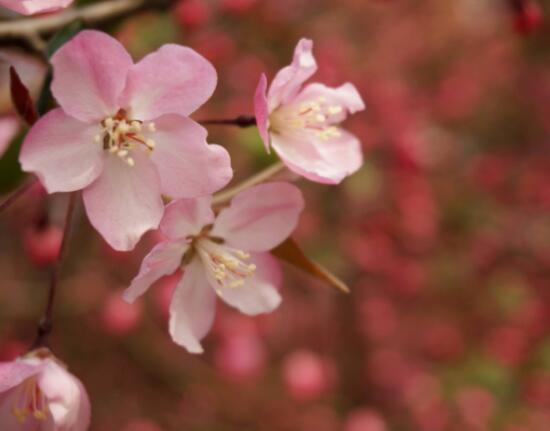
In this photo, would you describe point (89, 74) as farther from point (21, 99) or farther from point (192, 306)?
point (192, 306)

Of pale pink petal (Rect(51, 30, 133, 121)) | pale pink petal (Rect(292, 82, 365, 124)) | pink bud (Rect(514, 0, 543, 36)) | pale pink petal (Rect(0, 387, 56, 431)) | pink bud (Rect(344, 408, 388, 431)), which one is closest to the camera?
pale pink petal (Rect(51, 30, 133, 121))

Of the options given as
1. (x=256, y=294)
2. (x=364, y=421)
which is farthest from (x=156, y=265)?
(x=364, y=421)

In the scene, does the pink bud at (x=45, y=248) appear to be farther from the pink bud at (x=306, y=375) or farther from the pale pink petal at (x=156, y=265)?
the pink bud at (x=306, y=375)

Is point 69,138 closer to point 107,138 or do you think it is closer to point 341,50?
point 107,138

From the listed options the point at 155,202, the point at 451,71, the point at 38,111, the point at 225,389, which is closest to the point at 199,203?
the point at 155,202

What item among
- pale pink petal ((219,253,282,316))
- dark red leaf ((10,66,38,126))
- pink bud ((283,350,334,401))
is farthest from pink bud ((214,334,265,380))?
dark red leaf ((10,66,38,126))

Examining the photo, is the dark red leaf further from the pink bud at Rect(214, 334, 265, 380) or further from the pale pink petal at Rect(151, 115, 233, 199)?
the pink bud at Rect(214, 334, 265, 380)

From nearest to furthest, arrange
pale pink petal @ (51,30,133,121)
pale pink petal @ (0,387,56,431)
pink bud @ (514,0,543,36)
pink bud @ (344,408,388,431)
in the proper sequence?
pale pink petal @ (51,30,133,121)
pale pink petal @ (0,387,56,431)
pink bud @ (514,0,543,36)
pink bud @ (344,408,388,431)

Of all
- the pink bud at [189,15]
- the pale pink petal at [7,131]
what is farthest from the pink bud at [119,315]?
the pale pink petal at [7,131]
